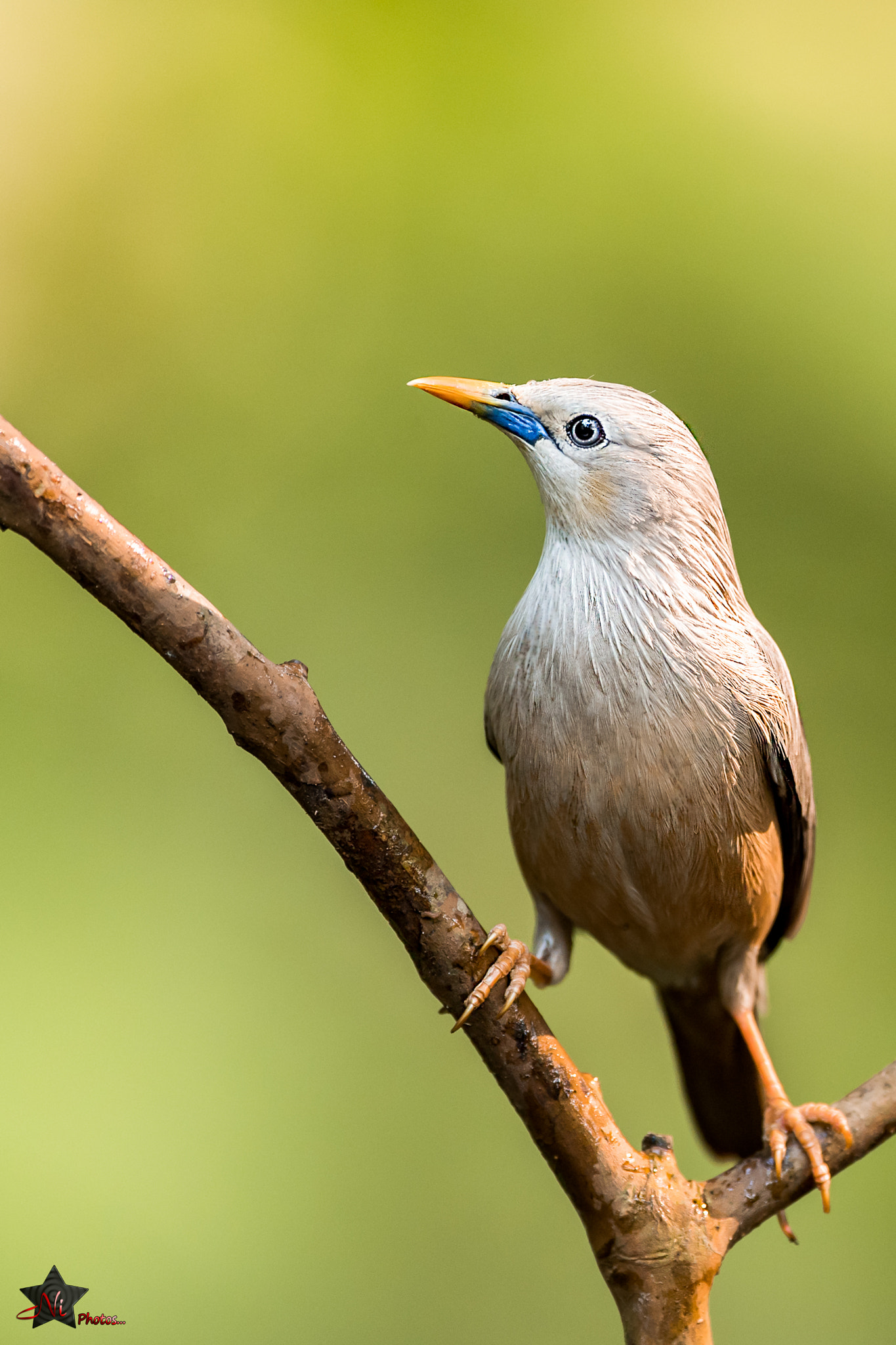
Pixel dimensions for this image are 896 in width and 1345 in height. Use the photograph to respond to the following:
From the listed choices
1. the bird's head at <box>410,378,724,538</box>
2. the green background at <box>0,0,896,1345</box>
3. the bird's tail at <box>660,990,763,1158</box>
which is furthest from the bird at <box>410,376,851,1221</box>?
the green background at <box>0,0,896,1345</box>

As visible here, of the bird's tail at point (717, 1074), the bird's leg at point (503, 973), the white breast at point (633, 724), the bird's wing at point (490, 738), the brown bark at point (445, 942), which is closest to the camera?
the brown bark at point (445, 942)

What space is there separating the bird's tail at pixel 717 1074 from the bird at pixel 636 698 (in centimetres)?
28

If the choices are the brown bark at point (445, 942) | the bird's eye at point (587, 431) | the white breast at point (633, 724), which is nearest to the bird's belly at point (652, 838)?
the white breast at point (633, 724)

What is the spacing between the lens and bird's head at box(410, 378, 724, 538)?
5.16ft

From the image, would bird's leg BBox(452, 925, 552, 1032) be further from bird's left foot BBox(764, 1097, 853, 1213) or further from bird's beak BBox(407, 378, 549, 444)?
bird's beak BBox(407, 378, 549, 444)

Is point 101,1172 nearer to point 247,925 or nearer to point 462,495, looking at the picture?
point 247,925

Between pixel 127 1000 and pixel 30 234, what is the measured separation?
1.96 meters

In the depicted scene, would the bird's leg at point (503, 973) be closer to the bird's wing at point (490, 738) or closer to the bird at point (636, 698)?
the bird at point (636, 698)

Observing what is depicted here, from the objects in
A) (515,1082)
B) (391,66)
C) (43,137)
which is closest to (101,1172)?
(515,1082)

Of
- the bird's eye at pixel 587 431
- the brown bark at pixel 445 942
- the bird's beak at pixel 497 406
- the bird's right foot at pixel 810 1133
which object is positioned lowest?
the brown bark at pixel 445 942

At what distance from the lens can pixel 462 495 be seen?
2963 mm

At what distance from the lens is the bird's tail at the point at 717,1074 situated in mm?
1999

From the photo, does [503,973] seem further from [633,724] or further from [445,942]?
[633,724]

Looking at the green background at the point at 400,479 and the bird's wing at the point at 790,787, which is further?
the green background at the point at 400,479
